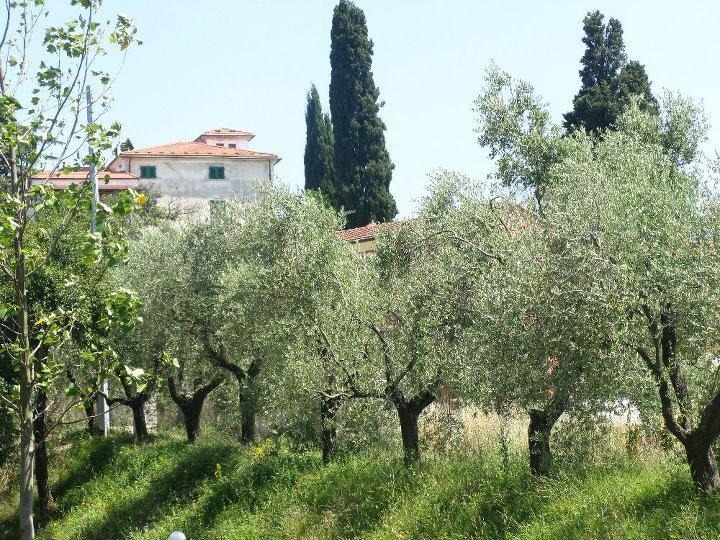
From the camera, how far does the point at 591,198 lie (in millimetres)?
14281

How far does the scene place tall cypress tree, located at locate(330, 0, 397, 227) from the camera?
54.3 meters

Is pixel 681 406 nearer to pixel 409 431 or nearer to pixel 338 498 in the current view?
pixel 409 431

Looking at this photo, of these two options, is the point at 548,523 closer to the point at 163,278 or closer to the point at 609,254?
the point at 609,254

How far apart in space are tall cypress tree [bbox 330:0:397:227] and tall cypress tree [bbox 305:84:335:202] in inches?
135

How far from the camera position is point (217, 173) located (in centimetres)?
6800

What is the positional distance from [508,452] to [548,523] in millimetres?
3877

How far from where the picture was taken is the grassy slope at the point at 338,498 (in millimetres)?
14305

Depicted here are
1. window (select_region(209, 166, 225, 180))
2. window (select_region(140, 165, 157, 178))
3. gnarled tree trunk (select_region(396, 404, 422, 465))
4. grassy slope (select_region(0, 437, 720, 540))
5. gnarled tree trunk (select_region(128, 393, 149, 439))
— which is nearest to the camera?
grassy slope (select_region(0, 437, 720, 540))

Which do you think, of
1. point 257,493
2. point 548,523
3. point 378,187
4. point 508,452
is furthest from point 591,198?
point 378,187

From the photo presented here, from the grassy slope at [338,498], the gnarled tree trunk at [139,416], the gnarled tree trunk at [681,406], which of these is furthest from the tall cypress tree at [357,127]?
the gnarled tree trunk at [681,406]

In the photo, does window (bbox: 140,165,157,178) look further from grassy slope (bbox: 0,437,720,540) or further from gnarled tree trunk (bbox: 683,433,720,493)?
gnarled tree trunk (bbox: 683,433,720,493)

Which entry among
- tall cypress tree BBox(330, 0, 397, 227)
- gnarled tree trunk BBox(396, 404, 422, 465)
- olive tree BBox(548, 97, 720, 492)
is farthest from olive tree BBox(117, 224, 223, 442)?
tall cypress tree BBox(330, 0, 397, 227)

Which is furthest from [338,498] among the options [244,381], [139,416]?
[139,416]

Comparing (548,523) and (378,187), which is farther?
(378,187)
